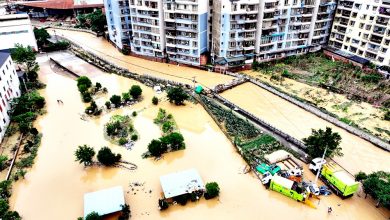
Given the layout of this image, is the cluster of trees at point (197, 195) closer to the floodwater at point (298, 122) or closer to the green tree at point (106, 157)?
the green tree at point (106, 157)

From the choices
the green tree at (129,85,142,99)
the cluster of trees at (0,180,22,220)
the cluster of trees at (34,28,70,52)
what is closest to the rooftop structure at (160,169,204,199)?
the cluster of trees at (0,180,22,220)

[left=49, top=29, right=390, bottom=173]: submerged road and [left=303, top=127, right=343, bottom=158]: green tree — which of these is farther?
[left=49, top=29, right=390, bottom=173]: submerged road

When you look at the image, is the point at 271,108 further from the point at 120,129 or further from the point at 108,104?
the point at 108,104

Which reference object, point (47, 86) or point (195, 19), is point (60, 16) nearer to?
point (47, 86)

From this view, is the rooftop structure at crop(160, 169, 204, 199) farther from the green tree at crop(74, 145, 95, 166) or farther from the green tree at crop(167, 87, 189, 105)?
the green tree at crop(167, 87, 189, 105)

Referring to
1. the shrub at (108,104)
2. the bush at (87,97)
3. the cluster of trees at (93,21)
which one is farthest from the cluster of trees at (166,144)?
the cluster of trees at (93,21)

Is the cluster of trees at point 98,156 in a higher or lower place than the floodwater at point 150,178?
higher
